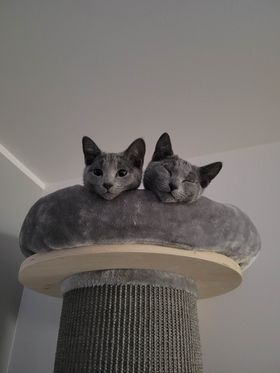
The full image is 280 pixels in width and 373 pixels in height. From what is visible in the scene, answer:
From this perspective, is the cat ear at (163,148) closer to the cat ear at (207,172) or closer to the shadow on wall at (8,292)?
the cat ear at (207,172)

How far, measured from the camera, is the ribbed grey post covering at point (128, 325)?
65 centimetres

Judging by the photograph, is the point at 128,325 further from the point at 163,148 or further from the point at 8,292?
the point at 8,292

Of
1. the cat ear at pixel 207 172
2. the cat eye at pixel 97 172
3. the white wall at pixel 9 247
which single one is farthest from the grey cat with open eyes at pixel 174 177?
the white wall at pixel 9 247

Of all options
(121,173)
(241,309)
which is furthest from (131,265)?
(241,309)

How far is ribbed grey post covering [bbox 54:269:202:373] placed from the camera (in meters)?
0.65

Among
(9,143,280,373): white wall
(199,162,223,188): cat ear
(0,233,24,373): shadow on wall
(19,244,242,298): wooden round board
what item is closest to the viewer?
(19,244,242,298): wooden round board

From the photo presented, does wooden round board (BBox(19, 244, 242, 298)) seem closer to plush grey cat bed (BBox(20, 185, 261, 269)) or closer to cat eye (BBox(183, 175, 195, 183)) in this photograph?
plush grey cat bed (BBox(20, 185, 261, 269))

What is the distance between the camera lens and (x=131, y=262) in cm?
68

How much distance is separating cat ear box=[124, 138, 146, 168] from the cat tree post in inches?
8.7

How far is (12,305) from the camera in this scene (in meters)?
1.14

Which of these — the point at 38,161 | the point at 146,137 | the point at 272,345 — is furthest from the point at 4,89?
the point at 272,345

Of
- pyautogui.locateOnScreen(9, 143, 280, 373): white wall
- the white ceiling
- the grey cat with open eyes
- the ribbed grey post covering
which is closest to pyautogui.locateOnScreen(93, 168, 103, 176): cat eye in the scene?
the grey cat with open eyes

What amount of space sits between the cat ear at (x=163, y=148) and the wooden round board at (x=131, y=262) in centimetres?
24

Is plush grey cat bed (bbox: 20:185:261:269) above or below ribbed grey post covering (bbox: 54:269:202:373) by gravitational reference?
above
